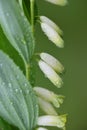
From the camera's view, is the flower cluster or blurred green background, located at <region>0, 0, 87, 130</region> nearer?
the flower cluster

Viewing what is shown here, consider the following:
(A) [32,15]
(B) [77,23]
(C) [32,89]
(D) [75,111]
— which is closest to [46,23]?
(A) [32,15]

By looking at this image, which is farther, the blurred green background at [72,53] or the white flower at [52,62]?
the blurred green background at [72,53]

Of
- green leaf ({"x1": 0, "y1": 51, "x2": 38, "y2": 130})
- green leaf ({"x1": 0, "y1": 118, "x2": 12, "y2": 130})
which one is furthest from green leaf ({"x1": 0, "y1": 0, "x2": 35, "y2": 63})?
green leaf ({"x1": 0, "y1": 118, "x2": 12, "y2": 130})

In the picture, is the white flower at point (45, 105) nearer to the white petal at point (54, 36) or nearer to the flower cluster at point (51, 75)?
the flower cluster at point (51, 75)

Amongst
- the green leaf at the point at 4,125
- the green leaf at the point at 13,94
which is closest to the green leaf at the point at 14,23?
the green leaf at the point at 13,94

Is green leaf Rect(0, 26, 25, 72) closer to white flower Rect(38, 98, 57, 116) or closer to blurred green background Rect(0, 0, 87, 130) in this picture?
white flower Rect(38, 98, 57, 116)

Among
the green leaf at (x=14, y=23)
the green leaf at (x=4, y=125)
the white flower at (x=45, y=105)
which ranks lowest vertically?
the green leaf at (x=4, y=125)
